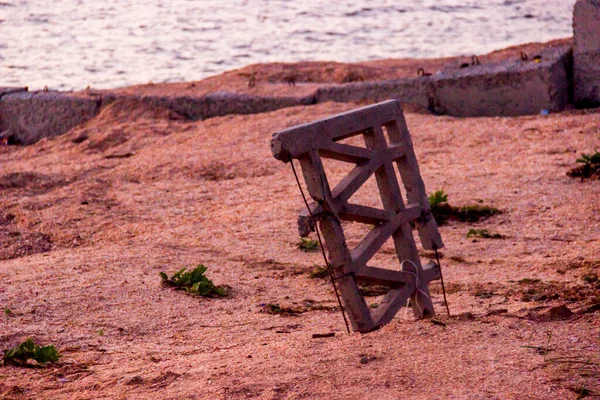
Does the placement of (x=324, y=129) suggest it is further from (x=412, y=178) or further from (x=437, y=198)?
(x=437, y=198)

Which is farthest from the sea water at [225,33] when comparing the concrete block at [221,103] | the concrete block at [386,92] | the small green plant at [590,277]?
the small green plant at [590,277]

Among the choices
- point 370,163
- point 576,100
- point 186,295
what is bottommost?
point 576,100

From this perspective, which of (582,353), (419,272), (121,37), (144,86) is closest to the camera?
(582,353)

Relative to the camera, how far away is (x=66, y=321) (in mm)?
3695

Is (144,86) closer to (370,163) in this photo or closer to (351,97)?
(351,97)

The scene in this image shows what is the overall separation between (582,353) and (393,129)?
117cm

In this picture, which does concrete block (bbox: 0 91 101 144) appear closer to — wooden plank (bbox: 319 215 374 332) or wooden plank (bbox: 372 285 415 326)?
wooden plank (bbox: 372 285 415 326)

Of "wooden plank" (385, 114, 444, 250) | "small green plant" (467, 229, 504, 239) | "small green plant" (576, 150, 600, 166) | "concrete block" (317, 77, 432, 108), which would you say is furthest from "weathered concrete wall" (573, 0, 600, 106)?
"wooden plank" (385, 114, 444, 250)

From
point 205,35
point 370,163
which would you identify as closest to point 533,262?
point 370,163

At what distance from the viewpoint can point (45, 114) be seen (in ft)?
29.3

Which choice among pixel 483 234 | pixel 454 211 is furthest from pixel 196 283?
pixel 454 211

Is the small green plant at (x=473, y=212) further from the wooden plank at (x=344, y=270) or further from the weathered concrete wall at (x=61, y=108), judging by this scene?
the weathered concrete wall at (x=61, y=108)

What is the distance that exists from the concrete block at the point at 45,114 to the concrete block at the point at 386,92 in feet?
8.78

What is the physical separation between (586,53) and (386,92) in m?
1.87
